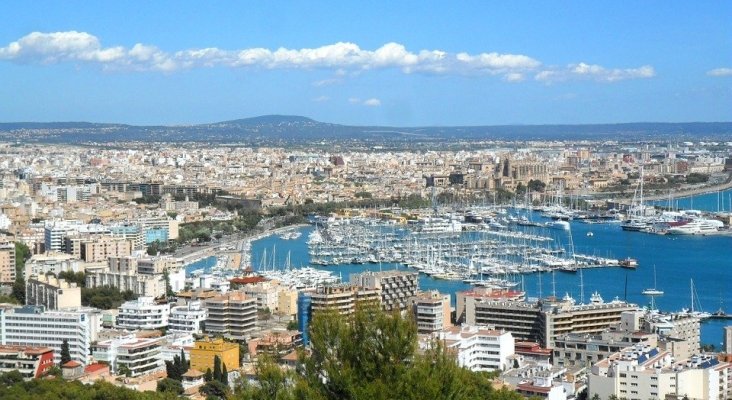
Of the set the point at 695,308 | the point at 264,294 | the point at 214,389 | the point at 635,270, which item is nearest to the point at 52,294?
the point at 264,294

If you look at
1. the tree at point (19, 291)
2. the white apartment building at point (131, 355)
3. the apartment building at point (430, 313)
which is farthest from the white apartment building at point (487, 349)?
the tree at point (19, 291)

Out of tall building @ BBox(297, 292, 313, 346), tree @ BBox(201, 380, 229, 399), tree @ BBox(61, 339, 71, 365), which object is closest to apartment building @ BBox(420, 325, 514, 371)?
tall building @ BBox(297, 292, 313, 346)

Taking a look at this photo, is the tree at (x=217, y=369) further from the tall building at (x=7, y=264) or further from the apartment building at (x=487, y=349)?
the tall building at (x=7, y=264)

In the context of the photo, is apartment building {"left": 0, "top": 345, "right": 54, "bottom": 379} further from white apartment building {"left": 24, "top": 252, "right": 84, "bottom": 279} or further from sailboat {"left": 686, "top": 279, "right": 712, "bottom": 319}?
sailboat {"left": 686, "top": 279, "right": 712, "bottom": 319}

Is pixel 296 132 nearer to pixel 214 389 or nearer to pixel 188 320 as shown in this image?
pixel 188 320

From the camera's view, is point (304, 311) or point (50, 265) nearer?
point (304, 311)

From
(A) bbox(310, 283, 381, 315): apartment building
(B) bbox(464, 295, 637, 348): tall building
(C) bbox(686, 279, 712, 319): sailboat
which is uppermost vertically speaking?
(A) bbox(310, 283, 381, 315): apartment building
